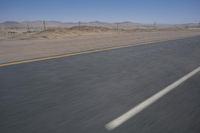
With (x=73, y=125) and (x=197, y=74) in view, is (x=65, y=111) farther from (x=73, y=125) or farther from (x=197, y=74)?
(x=197, y=74)

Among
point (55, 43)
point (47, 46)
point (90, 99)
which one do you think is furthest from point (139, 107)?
point (55, 43)

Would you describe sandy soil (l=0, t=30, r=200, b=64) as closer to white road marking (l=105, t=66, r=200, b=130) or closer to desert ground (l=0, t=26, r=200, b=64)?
desert ground (l=0, t=26, r=200, b=64)

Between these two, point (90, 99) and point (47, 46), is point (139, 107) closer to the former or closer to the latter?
point (90, 99)

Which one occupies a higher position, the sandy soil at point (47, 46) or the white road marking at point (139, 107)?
the sandy soil at point (47, 46)

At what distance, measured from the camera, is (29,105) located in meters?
3.02

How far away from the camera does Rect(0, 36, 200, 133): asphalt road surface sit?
2.54m

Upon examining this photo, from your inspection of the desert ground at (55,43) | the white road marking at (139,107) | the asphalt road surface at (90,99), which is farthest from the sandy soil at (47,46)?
the white road marking at (139,107)

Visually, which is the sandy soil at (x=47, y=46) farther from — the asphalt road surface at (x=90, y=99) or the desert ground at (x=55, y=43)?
the asphalt road surface at (x=90, y=99)

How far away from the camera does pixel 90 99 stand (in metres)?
3.41

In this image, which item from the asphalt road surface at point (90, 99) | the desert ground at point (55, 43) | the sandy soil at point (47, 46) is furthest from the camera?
the desert ground at point (55, 43)

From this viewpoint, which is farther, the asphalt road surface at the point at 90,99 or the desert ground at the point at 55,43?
the desert ground at the point at 55,43

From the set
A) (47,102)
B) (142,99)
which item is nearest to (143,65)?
(142,99)

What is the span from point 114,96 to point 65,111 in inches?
41.4

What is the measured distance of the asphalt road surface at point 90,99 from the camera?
2.54 meters
